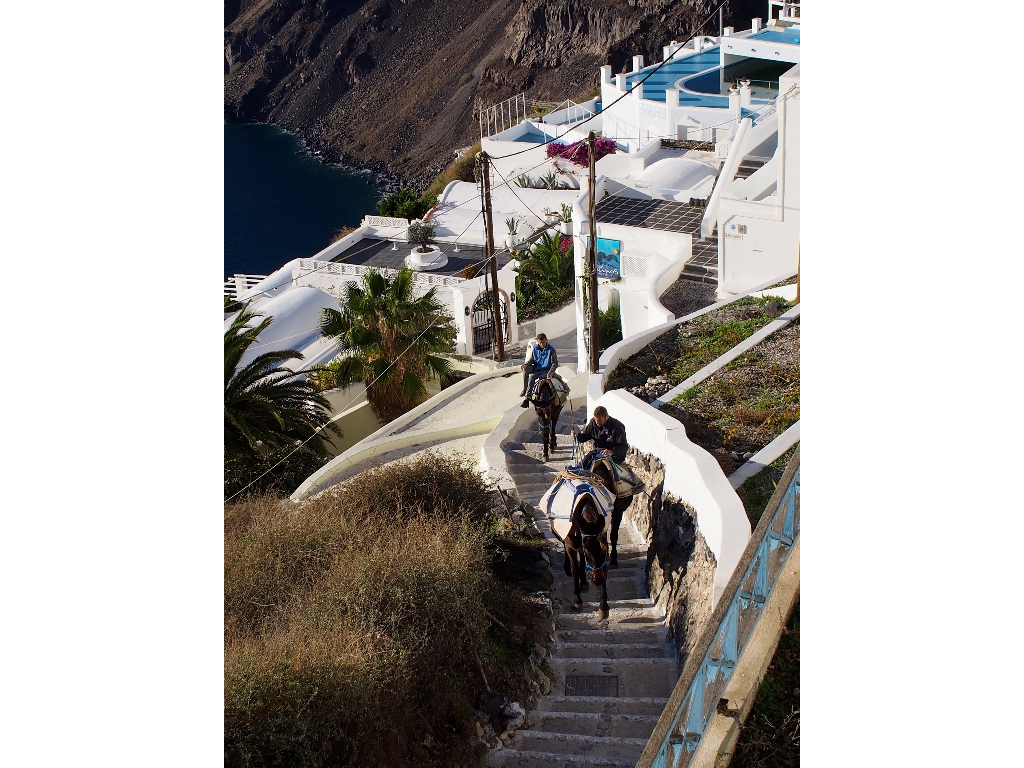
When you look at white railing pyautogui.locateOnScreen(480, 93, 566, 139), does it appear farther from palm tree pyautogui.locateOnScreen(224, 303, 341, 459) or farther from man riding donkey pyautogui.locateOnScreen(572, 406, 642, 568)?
man riding donkey pyautogui.locateOnScreen(572, 406, 642, 568)

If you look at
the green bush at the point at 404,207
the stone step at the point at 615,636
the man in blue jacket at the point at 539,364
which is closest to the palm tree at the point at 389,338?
the man in blue jacket at the point at 539,364

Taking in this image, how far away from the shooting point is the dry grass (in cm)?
669

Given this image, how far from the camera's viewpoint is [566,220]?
3628cm

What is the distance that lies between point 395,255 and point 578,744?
113 ft

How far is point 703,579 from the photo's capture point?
27.3ft

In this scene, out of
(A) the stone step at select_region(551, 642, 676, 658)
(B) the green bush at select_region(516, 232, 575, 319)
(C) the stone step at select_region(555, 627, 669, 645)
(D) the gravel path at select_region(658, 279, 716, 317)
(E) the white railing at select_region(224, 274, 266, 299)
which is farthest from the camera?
(E) the white railing at select_region(224, 274, 266, 299)

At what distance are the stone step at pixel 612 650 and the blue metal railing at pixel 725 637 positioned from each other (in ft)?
7.40

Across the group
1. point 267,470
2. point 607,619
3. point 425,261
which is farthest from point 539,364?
point 425,261

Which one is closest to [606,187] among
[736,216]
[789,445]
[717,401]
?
[736,216]

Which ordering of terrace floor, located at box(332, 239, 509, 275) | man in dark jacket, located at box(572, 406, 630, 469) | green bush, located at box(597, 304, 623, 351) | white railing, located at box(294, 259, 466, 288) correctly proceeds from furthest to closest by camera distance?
1. terrace floor, located at box(332, 239, 509, 275)
2. white railing, located at box(294, 259, 466, 288)
3. green bush, located at box(597, 304, 623, 351)
4. man in dark jacket, located at box(572, 406, 630, 469)

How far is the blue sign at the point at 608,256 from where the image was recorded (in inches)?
832

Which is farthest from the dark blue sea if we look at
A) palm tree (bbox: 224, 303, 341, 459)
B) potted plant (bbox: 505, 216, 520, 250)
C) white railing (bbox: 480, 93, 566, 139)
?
palm tree (bbox: 224, 303, 341, 459)

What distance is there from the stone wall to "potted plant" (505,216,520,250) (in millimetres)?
27531

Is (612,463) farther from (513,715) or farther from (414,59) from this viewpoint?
(414,59)
